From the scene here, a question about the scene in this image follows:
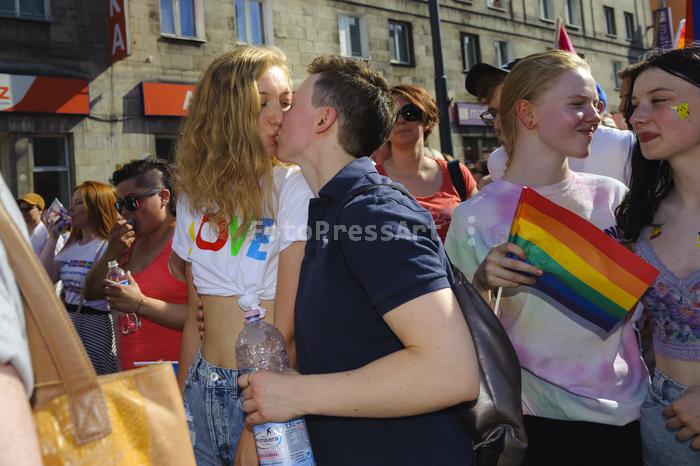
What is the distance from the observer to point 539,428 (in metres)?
2.36

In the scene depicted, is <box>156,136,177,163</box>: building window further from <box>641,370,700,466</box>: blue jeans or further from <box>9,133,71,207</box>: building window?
<box>641,370,700,466</box>: blue jeans

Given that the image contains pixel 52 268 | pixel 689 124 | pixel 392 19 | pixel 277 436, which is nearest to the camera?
pixel 277 436

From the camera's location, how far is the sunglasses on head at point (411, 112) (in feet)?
14.0

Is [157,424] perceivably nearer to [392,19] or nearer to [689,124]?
[689,124]

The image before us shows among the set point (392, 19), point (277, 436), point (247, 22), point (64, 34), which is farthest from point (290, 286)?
point (392, 19)

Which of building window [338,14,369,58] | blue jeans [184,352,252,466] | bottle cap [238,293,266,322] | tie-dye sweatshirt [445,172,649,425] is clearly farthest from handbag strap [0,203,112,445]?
building window [338,14,369,58]

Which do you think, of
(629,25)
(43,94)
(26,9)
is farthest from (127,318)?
(629,25)

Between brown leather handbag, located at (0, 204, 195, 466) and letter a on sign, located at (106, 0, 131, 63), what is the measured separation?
12.4 meters

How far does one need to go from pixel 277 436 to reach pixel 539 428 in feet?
3.85

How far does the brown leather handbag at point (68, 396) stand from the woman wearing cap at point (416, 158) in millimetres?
3276

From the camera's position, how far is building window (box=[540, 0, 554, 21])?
75.0 ft

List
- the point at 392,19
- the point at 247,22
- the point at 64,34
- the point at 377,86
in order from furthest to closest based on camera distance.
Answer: the point at 392,19 < the point at 247,22 < the point at 64,34 < the point at 377,86

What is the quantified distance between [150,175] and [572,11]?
78.1 feet

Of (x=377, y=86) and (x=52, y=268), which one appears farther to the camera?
(x=52, y=268)
